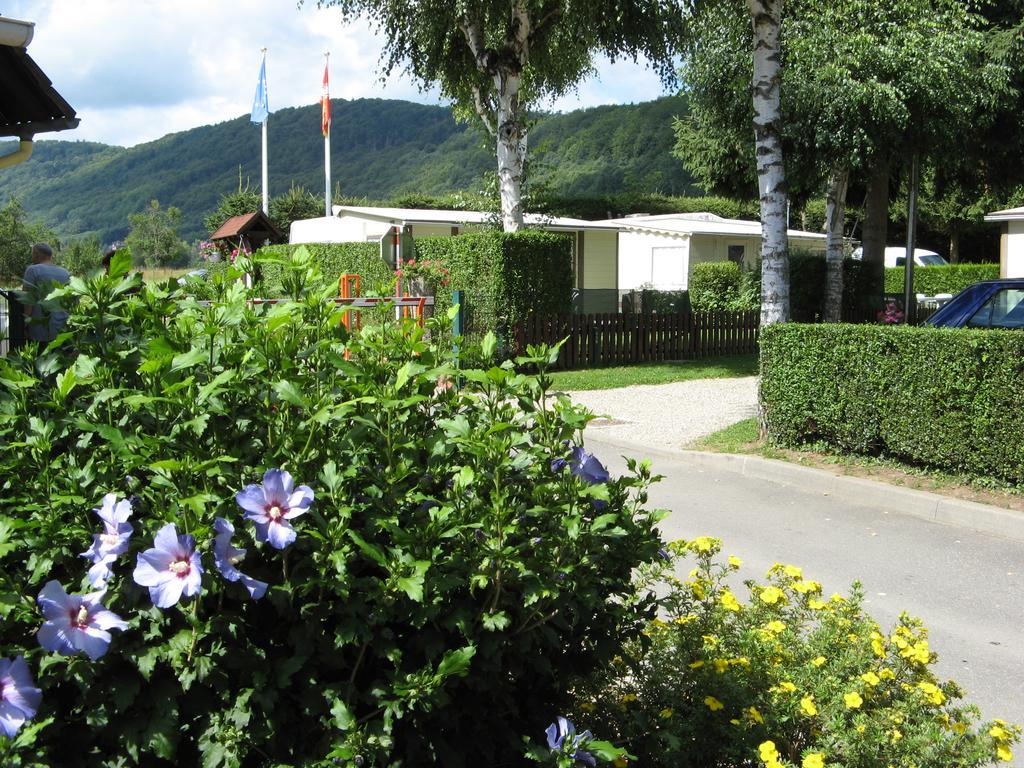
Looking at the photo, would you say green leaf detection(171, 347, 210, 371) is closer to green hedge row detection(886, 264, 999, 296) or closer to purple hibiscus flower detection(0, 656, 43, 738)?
purple hibiscus flower detection(0, 656, 43, 738)

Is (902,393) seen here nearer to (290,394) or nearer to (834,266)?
(290,394)

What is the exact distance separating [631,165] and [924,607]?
8772 centimetres

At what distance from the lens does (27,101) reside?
8102mm

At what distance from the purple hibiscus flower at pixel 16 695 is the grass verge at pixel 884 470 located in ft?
23.4

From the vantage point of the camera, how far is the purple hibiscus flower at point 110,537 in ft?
6.96

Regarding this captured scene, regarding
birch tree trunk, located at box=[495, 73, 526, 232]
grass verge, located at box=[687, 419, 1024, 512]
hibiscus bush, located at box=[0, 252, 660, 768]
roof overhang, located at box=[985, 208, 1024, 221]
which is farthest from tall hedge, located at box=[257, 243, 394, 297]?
roof overhang, located at box=[985, 208, 1024, 221]

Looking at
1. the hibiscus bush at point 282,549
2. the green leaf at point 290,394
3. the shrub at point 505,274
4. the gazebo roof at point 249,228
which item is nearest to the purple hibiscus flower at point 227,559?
the hibiscus bush at point 282,549

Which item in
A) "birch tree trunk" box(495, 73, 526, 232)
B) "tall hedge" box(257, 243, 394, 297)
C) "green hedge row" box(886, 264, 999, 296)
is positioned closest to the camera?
"birch tree trunk" box(495, 73, 526, 232)

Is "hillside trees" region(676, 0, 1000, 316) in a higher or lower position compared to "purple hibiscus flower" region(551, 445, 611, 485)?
higher

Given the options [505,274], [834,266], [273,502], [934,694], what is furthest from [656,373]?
[273,502]

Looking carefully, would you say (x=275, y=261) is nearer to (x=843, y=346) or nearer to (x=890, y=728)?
(x=890, y=728)

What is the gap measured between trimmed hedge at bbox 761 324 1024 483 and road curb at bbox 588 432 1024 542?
511mm

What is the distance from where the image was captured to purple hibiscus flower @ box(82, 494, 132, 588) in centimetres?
212

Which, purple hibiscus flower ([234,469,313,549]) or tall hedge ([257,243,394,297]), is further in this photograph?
tall hedge ([257,243,394,297])
